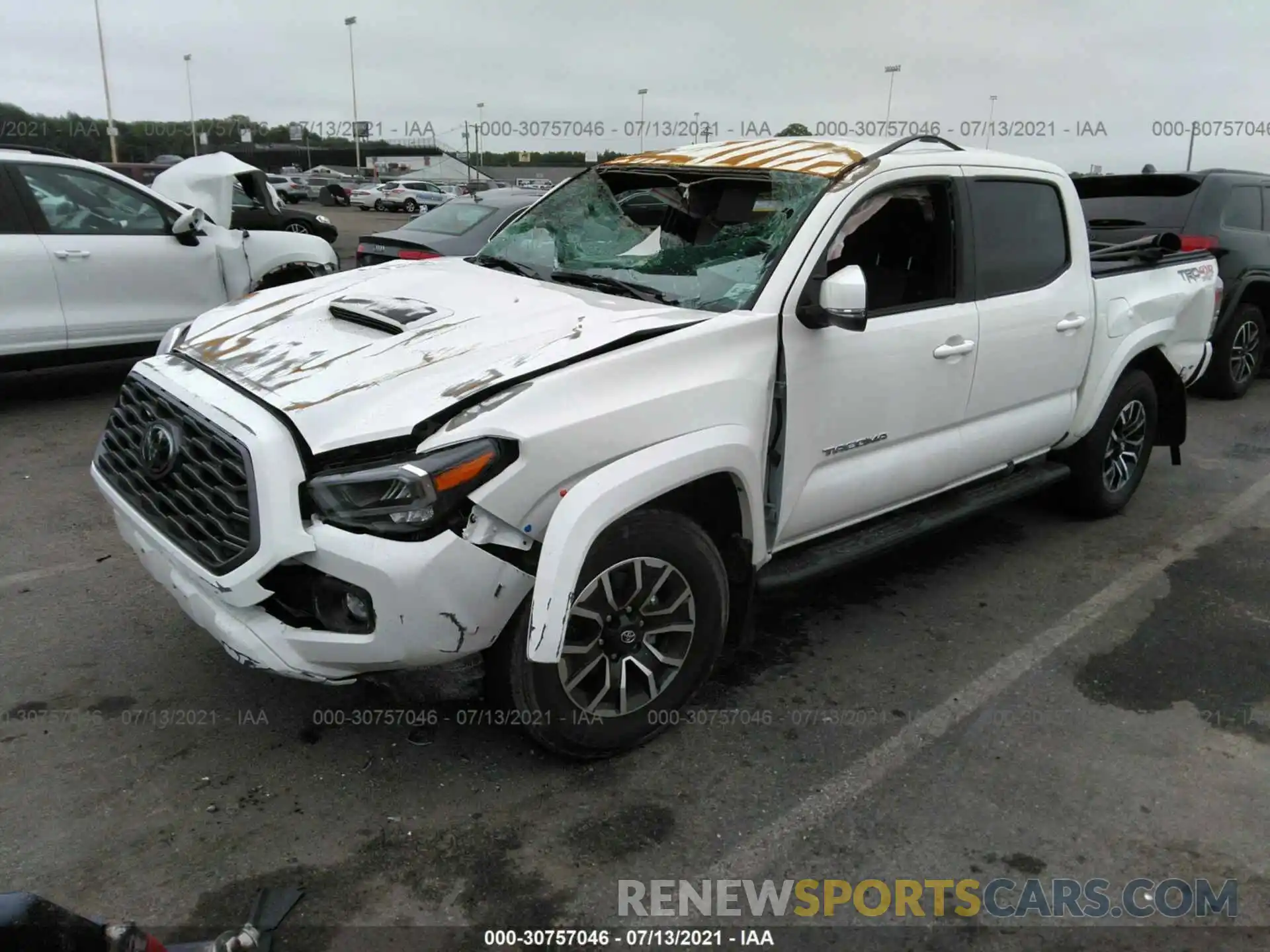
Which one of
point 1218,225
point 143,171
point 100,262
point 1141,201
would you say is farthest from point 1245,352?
point 143,171

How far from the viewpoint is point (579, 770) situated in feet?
9.86

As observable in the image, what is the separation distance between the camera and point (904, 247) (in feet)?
12.5

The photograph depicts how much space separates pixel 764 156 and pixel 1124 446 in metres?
2.90

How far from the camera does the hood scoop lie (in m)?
3.07

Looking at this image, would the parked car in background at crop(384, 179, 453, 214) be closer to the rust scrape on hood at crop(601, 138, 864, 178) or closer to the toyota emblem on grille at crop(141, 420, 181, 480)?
the rust scrape on hood at crop(601, 138, 864, 178)

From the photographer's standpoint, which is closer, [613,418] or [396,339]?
[613,418]

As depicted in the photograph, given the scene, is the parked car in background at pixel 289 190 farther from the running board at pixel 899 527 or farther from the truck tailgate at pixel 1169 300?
the running board at pixel 899 527

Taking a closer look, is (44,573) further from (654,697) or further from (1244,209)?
(1244,209)

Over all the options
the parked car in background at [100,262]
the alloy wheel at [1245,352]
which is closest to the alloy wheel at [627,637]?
the parked car in background at [100,262]

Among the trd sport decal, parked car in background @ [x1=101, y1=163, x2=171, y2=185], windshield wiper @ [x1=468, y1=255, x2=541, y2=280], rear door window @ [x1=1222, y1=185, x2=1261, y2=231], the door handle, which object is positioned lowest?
the trd sport decal

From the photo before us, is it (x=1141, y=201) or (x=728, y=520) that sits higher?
(x=1141, y=201)

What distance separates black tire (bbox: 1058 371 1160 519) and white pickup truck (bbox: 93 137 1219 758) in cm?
61

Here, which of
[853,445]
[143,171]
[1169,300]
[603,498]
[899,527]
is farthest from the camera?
[143,171]

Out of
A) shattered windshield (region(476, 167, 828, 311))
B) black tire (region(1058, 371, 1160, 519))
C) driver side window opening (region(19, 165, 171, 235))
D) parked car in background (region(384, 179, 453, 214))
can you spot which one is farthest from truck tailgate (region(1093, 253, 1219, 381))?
parked car in background (region(384, 179, 453, 214))
